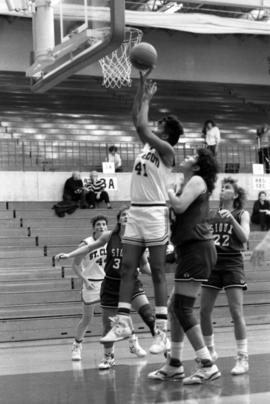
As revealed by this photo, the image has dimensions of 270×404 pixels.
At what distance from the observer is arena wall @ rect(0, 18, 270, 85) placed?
915 inches

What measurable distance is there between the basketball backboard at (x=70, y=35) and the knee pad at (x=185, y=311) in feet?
9.60

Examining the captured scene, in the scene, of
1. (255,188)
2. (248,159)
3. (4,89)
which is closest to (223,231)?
(255,188)

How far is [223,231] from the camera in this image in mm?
7566

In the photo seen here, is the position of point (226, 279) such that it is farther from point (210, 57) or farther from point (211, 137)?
point (210, 57)

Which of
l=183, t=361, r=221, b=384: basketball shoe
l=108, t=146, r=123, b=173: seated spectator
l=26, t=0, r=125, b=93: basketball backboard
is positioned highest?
l=26, t=0, r=125, b=93: basketball backboard

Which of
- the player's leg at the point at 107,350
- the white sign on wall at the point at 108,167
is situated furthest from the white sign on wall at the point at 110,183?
the player's leg at the point at 107,350

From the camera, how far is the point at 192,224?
6.70 meters

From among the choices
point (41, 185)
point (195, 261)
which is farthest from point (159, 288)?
point (41, 185)

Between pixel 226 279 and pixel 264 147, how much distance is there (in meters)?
15.5

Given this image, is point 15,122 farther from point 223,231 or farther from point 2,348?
point 223,231

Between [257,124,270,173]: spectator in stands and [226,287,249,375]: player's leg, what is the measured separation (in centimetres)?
1496

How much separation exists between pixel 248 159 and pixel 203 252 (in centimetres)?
1710

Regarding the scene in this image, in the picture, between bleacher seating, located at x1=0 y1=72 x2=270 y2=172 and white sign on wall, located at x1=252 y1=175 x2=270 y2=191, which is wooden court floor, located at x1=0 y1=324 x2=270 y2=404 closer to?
white sign on wall, located at x1=252 y1=175 x2=270 y2=191

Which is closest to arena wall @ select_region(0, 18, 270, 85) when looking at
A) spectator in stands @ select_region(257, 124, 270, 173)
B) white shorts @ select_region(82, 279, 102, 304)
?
spectator in stands @ select_region(257, 124, 270, 173)
